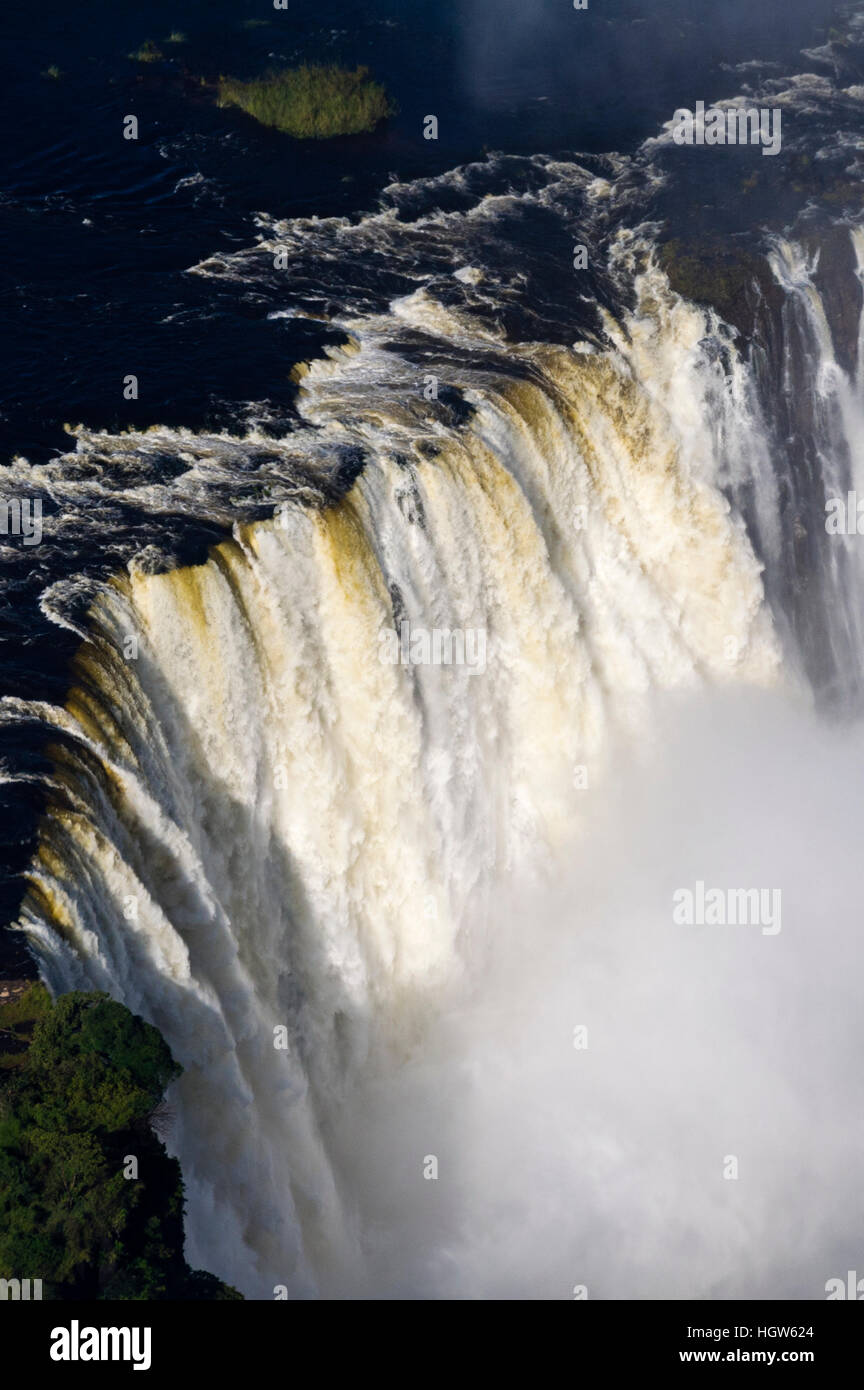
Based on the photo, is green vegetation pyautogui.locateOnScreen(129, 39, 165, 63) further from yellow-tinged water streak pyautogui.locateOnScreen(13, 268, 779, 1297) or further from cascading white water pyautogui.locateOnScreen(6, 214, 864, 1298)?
yellow-tinged water streak pyautogui.locateOnScreen(13, 268, 779, 1297)

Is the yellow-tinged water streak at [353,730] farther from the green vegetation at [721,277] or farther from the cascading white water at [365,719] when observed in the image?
the green vegetation at [721,277]

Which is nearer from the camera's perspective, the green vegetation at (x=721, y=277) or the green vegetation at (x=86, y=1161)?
the green vegetation at (x=86, y=1161)

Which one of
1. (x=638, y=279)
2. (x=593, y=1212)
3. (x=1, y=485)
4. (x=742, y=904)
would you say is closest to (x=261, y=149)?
(x=638, y=279)

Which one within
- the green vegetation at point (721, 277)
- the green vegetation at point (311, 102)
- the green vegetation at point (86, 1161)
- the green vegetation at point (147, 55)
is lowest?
the green vegetation at point (86, 1161)

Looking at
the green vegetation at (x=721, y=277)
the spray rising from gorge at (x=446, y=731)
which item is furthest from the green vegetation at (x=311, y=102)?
the green vegetation at (x=721, y=277)

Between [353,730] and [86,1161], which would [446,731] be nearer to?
[353,730]

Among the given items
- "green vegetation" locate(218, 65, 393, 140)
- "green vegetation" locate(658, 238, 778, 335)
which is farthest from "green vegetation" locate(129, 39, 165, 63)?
"green vegetation" locate(658, 238, 778, 335)

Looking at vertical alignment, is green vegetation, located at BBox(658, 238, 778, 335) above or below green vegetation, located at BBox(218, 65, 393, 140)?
below
